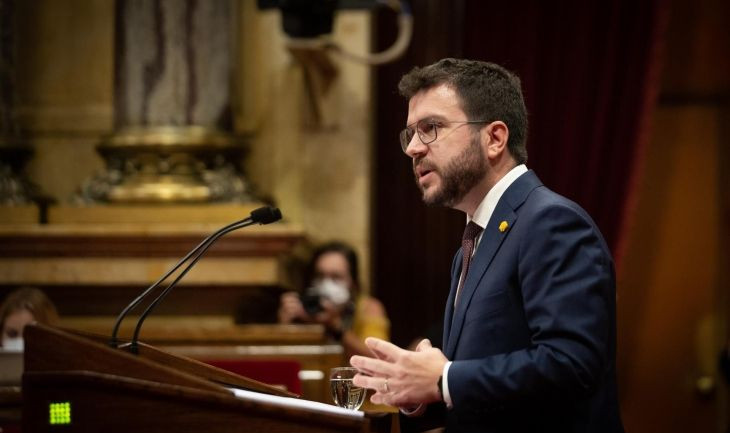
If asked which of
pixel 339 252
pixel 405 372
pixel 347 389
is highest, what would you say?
pixel 405 372

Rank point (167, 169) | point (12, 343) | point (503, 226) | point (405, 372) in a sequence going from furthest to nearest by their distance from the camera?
point (167, 169)
point (12, 343)
point (503, 226)
point (405, 372)

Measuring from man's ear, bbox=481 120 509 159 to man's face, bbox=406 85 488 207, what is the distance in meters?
0.02

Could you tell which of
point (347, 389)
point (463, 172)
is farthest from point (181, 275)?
point (463, 172)

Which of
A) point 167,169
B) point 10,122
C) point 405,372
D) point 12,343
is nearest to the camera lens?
point 405,372

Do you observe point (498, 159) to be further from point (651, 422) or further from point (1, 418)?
point (651, 422)

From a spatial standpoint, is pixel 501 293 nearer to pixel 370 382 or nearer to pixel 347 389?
pixel 370 382

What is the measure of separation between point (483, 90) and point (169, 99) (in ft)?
10.6

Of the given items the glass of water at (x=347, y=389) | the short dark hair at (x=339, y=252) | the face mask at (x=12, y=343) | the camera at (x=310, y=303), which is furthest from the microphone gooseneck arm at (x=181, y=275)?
the short dark hair at (x=339, y=252)

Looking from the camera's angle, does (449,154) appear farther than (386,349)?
Yes

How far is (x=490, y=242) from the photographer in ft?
8.07

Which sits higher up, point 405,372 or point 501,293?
point 501,293

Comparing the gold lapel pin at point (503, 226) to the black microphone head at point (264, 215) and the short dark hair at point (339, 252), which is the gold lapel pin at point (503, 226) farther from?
the short dark hair at point (339, 252)

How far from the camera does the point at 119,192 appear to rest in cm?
554

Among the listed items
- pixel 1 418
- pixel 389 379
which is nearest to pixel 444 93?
pixel 389 379
